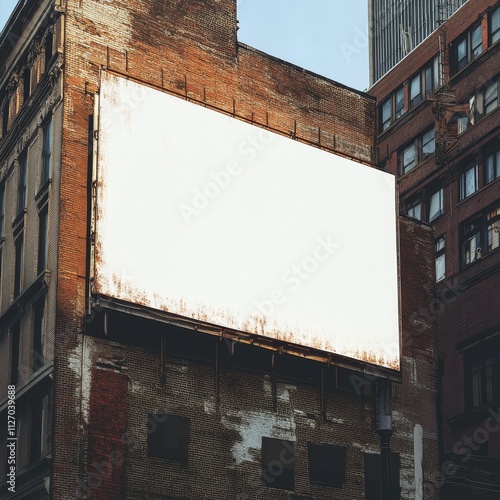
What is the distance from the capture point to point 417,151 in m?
70.6

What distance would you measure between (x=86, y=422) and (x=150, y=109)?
11942 millimetres

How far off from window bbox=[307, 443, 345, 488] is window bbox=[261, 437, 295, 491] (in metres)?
0.88

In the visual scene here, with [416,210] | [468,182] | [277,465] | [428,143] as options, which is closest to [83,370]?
[277,465]

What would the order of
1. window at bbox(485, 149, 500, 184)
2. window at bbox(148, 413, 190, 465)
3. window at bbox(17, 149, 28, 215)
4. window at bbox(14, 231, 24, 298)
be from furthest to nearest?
1. window at bbox(485, 149, 500, 184)
2. window at bbox(17, 149, 28, 215)
3. window at bbox(14, 231, 24, 298)
4. window at bbox(148, 413, 190, 465)

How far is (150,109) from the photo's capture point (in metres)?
46.4

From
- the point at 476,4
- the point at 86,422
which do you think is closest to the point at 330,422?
the point at 86,422

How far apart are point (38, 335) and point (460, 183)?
97.0 ft

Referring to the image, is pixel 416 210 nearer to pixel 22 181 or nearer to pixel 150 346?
pixel 22 181

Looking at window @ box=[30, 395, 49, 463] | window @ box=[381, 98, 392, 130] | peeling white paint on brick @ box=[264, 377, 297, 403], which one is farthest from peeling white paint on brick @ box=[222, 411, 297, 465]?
window @ box=[381, 98, 392, 130]

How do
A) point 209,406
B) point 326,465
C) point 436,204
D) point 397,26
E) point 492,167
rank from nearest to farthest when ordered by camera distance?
point 209,406 → point 326,465 → point 492,167 → point 436,204 → point 397,26

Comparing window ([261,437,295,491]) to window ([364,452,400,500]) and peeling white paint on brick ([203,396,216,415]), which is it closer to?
peeling white paint on brick ([203,396,216,415])

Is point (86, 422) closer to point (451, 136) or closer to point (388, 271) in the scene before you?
point (388, 271)

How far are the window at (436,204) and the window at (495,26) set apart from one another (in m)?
8.46

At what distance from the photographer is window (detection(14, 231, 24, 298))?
47.0 metres
